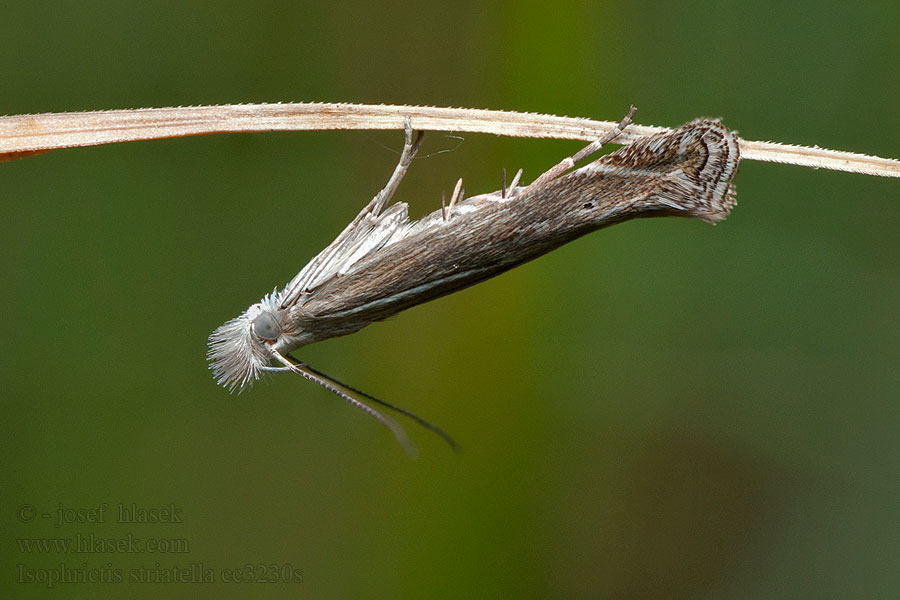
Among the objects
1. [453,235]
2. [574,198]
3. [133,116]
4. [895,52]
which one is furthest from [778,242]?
[133,116]

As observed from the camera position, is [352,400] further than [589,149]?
Yes

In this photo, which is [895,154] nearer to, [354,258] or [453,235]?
[453,235]

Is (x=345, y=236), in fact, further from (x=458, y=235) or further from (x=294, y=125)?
(x=294, y=125)

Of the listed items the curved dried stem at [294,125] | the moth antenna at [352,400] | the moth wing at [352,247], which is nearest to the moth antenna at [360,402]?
the moth antenna at [352,400]

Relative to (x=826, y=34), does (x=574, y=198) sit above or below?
below

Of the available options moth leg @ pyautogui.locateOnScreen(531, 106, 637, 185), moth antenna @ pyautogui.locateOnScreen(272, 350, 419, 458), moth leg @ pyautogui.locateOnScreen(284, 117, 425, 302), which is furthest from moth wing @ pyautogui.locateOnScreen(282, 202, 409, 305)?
moth leg @ pyautogui.locateOnScreen(531, 106, 637, 185)

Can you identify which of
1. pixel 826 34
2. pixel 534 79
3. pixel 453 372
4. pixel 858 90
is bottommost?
pixel 453 372

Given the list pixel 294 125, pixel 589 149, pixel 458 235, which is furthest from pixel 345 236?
pixel 589 149
